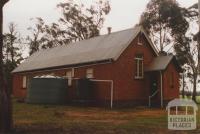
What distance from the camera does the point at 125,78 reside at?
1312 inches

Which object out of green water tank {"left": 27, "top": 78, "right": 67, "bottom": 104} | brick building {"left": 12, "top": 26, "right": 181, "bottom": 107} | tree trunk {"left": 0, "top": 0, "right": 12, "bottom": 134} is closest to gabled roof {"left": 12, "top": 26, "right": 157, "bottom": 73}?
brick building {"left": 12, "top": 26, "right": 181, "bottom": 107}

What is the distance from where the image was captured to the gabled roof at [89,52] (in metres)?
33.4

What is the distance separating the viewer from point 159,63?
3431cm

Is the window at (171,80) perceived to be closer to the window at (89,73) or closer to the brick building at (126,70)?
the brick building at (126,70)

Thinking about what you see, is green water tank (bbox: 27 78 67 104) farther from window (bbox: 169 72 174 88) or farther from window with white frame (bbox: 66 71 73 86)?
window (bbox: 169 72 174 88)

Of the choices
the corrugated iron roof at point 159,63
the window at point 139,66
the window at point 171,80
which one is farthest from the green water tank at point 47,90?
the window at point 171,80

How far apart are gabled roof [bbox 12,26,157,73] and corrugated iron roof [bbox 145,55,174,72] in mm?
1450

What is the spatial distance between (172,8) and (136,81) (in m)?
25.3

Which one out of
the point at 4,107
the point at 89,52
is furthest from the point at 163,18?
the point at 4,107

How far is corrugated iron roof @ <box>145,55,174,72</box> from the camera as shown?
33.3 metres

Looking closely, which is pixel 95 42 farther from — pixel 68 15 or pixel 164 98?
pixel 68 15

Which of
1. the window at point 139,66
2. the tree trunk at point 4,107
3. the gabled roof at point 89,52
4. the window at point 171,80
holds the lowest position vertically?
the tree trunk at point 4,107

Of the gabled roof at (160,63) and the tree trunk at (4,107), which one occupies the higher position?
the gabled roof at (160,63)

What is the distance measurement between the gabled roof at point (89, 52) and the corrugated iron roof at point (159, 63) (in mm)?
1450
